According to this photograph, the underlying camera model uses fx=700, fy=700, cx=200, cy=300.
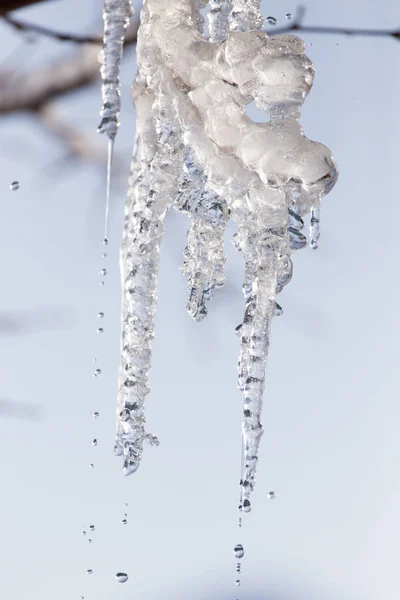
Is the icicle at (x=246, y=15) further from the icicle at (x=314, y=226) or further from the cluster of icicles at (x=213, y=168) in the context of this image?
the icicle at (x=314, y=226)

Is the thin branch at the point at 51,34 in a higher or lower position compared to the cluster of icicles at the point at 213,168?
higher

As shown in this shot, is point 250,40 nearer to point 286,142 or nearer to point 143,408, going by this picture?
point 286,142

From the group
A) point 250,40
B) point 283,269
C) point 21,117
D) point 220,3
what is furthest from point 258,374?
point 21,117

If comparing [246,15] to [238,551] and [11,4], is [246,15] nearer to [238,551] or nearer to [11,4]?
[11,4]

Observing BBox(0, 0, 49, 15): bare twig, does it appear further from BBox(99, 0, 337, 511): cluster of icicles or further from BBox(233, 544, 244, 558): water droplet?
BBox(233, 544, 244, 558): water droplet

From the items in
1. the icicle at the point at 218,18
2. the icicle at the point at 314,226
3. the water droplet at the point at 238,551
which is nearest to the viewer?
the icicle at the point at 314,226

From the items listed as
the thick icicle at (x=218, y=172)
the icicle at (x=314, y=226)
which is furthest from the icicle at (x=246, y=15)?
the icicle at (x=314, y=226)

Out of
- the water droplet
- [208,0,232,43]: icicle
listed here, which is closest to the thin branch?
[208,0,232,43]: icicle

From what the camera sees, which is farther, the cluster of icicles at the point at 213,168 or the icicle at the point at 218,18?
the icicle at the point at 218,18
